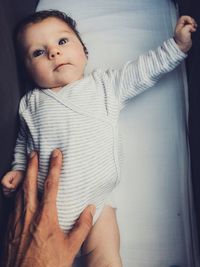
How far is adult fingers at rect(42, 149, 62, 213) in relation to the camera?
79 centimetres

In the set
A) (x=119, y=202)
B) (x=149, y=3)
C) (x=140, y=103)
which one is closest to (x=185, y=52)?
(x=140, y=103)

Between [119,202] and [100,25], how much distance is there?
0.58 metres

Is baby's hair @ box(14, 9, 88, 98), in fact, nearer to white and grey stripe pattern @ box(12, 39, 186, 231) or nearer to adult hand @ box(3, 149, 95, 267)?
white and grey stripe pattern @ box(12, 39, 186, 231)

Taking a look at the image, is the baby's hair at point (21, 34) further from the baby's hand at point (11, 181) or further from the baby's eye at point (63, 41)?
the baby's hand at point (11, 181)

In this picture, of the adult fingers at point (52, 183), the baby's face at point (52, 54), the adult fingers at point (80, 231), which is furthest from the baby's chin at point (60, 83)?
the adult fingers at point (80, 231)

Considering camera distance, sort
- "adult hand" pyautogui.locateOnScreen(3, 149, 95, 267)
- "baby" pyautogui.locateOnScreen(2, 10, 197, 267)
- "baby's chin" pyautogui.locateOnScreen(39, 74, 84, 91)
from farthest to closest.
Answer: "baby's chin" pyautogui.locateOnScreen(39, 74, 84, 91) < "baby" pyautogui.locateOnScreen(2, 10, 197, 267) < "adult hand" pyautogui.locateOnScreen(3, 149, 95, 267)

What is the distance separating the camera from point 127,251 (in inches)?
35.0

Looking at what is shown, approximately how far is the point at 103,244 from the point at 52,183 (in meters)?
0.19

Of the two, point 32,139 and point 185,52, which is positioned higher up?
point 185,52

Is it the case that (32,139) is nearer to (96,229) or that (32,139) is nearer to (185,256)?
(96,229)

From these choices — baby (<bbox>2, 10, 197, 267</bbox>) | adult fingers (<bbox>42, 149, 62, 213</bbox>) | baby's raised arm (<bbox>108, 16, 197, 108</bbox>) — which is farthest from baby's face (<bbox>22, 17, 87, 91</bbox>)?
adult fingers (<bbox>42, 149, 62, 213</bbox>)

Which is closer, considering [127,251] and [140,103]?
[127,251]

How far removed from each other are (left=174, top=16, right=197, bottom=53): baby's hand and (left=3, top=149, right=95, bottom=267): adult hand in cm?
43

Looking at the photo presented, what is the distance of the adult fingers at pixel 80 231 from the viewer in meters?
0.77
